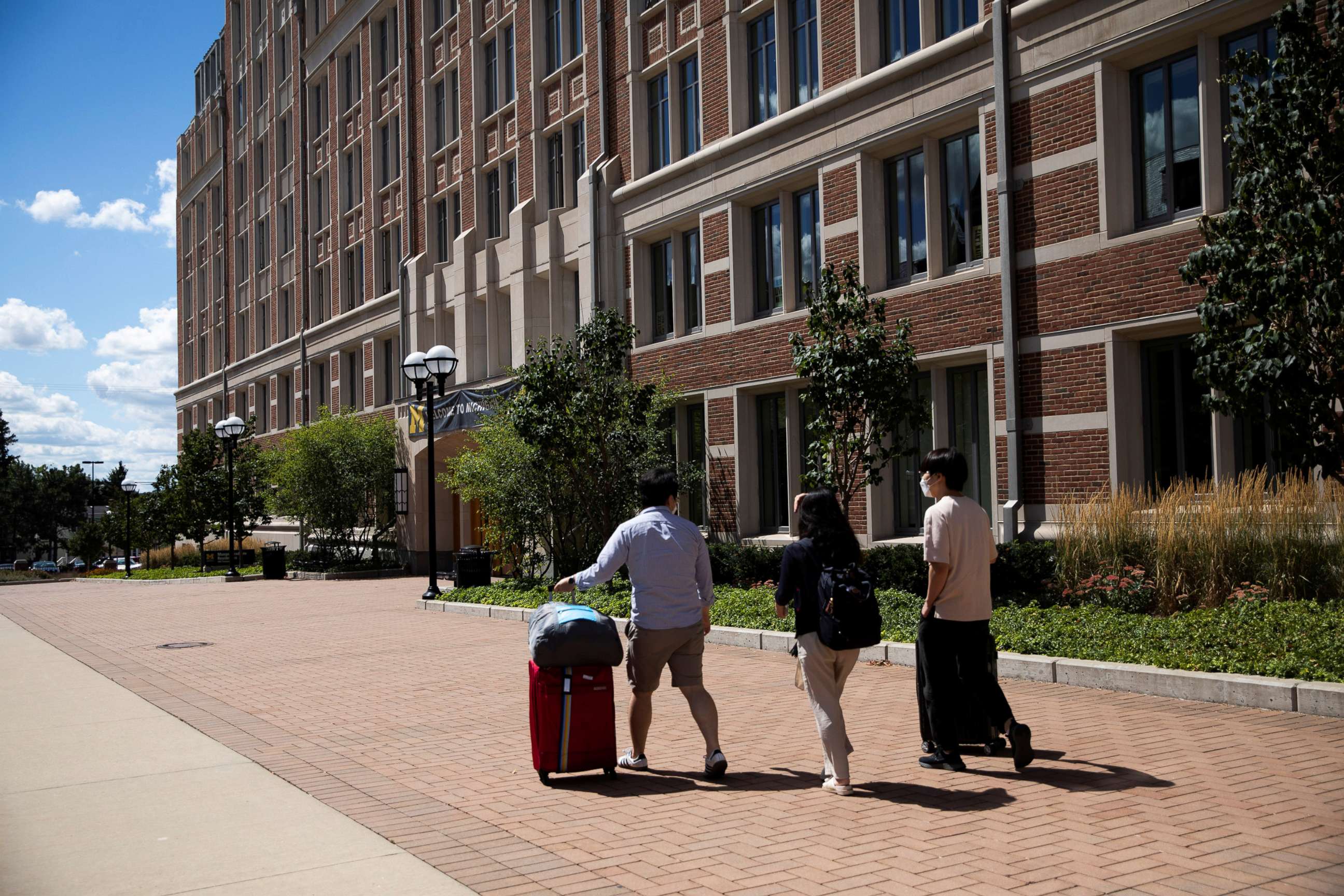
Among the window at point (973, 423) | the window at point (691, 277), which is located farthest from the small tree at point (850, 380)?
the window at point (691, 277)

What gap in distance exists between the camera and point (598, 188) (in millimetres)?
24750

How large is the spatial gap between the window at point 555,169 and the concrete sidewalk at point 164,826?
1996 cm

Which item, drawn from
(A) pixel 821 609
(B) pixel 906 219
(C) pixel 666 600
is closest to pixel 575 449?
(B) pixel 906 219

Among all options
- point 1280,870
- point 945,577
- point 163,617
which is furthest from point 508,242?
point 1280,870

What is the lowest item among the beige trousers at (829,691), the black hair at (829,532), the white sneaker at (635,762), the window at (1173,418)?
the white sneaker at (635,762)

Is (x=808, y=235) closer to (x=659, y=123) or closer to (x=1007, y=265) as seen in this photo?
(x=1007, y=265)

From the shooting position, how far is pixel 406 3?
114 feet

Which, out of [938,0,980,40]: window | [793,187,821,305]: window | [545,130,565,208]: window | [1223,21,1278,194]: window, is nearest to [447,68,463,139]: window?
[545,130,565,208]: window

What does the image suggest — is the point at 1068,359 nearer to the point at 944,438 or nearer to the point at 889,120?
the point at 944,438

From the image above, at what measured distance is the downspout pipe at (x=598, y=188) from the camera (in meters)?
24.6

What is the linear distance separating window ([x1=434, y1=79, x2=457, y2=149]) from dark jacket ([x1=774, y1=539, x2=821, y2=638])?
28.8 m

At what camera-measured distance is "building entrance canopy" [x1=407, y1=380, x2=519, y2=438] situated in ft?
85.3

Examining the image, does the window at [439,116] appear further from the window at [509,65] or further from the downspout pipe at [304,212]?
the downspout pipe at [304,212]

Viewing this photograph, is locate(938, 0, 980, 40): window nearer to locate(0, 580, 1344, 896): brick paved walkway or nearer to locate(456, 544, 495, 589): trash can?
locate(0, 580, 1344, 896): brick paved walkway
